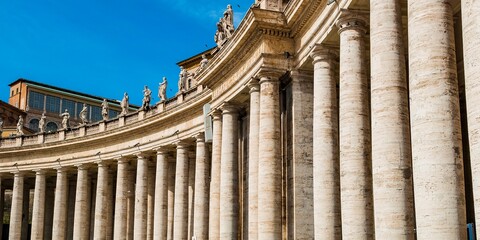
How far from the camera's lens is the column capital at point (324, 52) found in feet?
128

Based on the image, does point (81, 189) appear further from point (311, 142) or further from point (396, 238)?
point (396, 238)

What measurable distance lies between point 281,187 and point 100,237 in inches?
1670

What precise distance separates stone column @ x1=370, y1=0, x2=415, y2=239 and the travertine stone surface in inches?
576

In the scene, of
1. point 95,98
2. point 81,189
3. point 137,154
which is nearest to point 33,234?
point 81,189

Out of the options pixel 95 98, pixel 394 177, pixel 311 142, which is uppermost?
pixel 95 98

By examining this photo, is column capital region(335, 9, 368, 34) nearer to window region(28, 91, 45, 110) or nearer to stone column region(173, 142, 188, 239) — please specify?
stone column region(173, 142, 188, 239)

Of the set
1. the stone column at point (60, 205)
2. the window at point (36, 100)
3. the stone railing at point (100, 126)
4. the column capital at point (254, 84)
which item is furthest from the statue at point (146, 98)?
the window at point (36, 100)

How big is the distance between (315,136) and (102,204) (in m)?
48.3

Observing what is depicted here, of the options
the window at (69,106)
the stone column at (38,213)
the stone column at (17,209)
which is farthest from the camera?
the window at (69,106)

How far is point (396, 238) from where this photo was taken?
27.4 m

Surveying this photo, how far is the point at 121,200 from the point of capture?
78.5m

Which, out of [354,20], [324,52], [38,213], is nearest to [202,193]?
[324,52]

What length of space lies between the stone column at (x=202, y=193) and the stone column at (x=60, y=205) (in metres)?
29.2

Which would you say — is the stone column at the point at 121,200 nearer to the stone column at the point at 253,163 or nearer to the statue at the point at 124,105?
the statue at the point at 124,105
